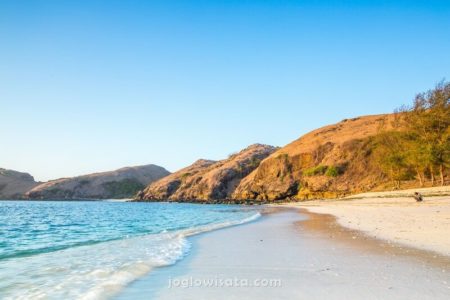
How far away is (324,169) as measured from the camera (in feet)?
261

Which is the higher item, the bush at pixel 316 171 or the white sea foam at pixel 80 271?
the bush at pixel 316 171

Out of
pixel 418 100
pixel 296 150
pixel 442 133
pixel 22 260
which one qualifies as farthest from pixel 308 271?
pixel 296 150

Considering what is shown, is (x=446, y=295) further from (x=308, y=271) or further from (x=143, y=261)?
(x=143, y=261)

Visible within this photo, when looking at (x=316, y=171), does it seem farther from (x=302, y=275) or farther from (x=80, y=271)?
(x=302, y=275)

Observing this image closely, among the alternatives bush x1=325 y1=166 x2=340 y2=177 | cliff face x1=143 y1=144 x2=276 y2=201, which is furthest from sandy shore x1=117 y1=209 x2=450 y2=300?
cliff face x1=143 y1=144 x2=276 y2=201

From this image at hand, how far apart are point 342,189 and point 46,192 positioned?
168672 mm

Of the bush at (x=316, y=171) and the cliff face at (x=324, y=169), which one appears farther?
the bush at (x=316, y=171)

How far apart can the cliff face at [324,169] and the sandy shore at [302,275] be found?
60.9 meters

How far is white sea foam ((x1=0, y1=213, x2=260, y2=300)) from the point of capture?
21.8 ft

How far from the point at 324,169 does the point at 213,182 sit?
4417cm

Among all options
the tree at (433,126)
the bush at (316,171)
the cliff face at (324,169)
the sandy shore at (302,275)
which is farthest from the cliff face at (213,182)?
the sandy shore at (302,275)

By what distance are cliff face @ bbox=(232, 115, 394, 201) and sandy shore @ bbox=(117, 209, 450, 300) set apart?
6087 cm

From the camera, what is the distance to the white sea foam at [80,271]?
6648 millimetres

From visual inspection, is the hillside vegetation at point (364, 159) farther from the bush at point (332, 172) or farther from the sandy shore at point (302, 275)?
the sandy shore at point (302, 275)
